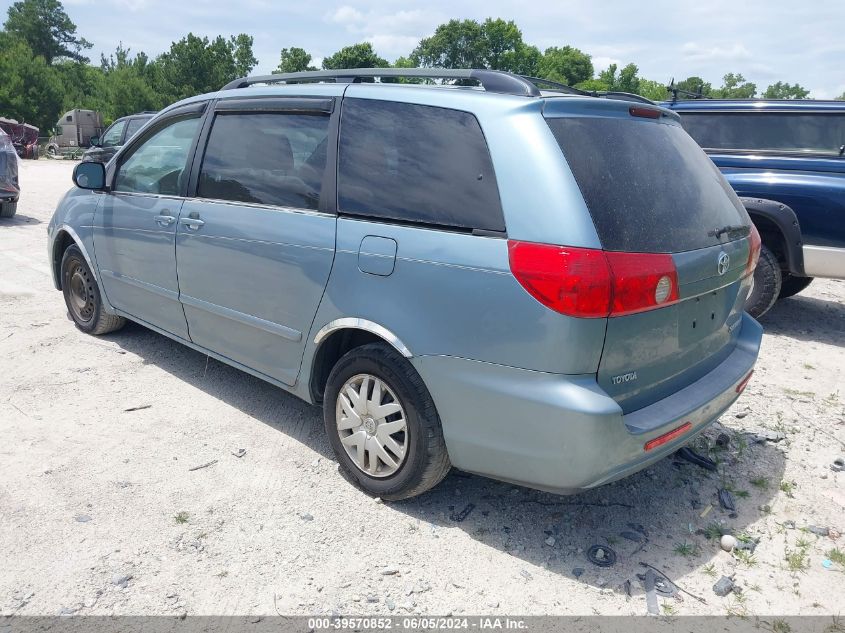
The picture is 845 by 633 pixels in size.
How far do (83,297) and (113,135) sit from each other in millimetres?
11959

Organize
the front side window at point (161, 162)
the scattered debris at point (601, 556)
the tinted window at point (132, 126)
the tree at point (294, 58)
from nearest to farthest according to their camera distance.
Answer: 1. the scattered debris at point (601, 556)
2. the front side window at point (161, 162)
3. the tinted window at point (132, 126)
4. the tree at point (294, 58)

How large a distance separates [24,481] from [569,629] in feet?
8.88

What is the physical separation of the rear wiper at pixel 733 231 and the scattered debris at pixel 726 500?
1307 mm

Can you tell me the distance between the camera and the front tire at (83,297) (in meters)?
5.30

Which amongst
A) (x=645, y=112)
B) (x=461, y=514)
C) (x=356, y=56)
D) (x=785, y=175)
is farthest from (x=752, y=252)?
(x=356, y=56)

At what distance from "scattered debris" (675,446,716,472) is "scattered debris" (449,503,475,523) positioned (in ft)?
4.35

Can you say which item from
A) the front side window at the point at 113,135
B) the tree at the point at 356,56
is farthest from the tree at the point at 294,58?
the front side window at the point at 113,135

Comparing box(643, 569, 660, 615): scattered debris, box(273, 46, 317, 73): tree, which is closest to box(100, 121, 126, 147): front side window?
box(643, 569, 660, 615): scattered debris

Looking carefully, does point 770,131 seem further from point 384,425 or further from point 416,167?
point 384,425

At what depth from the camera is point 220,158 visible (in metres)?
3.98

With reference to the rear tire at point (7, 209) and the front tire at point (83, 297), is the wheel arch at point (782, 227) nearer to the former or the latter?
the front tire at point (83, 297)

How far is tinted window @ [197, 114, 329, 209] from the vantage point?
3.42 metres

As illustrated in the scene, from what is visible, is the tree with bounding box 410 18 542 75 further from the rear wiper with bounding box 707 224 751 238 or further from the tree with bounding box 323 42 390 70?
the rear wiper with bounding box 707 224 751 238

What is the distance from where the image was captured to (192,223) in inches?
158
